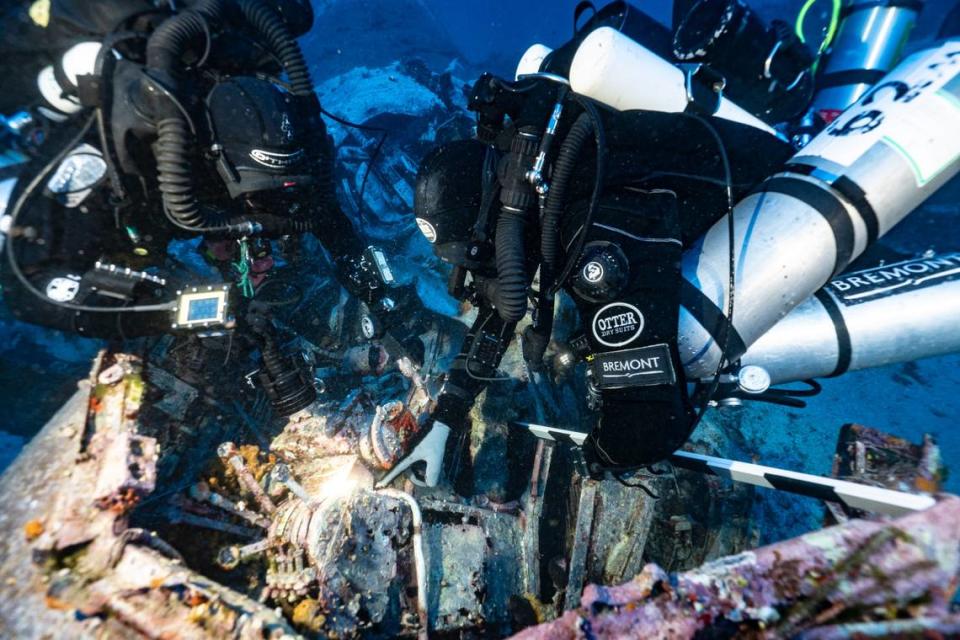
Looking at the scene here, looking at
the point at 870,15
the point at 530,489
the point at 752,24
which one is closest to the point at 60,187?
the point at 530,489

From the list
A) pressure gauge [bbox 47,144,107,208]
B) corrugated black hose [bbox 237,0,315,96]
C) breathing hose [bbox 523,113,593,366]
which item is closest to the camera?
breathing hose [bbox 523,113,593,366]

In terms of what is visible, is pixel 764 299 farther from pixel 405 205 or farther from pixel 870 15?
pixel 405 205

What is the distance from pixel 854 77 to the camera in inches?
195

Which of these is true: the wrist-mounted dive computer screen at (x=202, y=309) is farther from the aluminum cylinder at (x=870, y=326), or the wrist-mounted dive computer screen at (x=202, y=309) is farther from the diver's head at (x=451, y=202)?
the aluminum cylinder at (x=870, y=326)

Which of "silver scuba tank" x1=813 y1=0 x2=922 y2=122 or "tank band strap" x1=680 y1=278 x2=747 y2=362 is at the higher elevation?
"silver scuba tank" x1=813 y1=0 x2=922 y2=122

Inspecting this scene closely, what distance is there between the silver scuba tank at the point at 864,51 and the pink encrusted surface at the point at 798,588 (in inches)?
223

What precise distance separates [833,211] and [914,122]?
0.81m

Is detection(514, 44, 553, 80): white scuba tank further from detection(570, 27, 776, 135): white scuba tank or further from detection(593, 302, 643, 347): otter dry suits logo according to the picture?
detection(593, 302, 643, 347): otter dry suits logo

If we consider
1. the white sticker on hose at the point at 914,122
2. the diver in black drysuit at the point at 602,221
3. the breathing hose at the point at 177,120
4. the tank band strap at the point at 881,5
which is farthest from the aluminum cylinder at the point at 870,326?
the breathing hose at the point at 177,120

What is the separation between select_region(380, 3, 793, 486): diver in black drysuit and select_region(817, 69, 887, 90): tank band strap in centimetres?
330

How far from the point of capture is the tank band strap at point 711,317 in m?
2.54

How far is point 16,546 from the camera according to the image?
1691 mm

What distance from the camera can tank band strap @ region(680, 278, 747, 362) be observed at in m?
2.54

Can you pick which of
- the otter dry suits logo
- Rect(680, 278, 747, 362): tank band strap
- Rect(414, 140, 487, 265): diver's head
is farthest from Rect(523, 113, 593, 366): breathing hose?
Rect(680, 278, 747, 362): tank band strap
